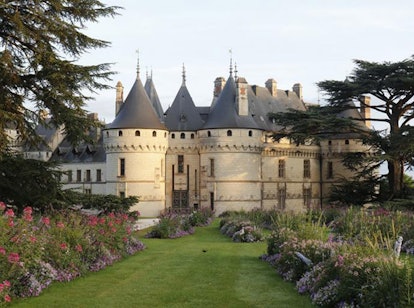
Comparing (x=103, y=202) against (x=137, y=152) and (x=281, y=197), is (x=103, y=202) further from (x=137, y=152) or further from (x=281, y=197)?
(x=281, y=197)

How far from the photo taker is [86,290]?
950 cm

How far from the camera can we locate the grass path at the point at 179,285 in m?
8.54

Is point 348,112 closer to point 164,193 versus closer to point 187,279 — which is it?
point 164,193

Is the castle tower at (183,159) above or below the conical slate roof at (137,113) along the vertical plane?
below

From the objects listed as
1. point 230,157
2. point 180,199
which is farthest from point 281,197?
point 180,199

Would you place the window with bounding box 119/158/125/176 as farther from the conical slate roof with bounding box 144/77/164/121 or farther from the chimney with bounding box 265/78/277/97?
the chimney with bounding box 265/78/277/97

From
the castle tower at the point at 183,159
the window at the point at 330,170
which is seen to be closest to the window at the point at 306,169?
the window at the point at 330,170

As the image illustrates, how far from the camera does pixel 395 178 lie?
Result: 31.0 meters

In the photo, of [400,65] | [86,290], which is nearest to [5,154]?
[86,290]

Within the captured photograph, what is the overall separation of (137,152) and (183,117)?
452 centimetres

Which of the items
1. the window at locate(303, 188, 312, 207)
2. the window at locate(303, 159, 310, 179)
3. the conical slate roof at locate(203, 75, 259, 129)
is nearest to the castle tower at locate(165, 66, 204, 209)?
the conical slate roof at locate(203, 75, 259, 129)

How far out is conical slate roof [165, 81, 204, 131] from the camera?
39.7 m

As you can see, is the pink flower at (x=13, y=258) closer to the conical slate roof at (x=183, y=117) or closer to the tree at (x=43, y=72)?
the tree at (x=43, y=72)

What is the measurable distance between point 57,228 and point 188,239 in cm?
873
